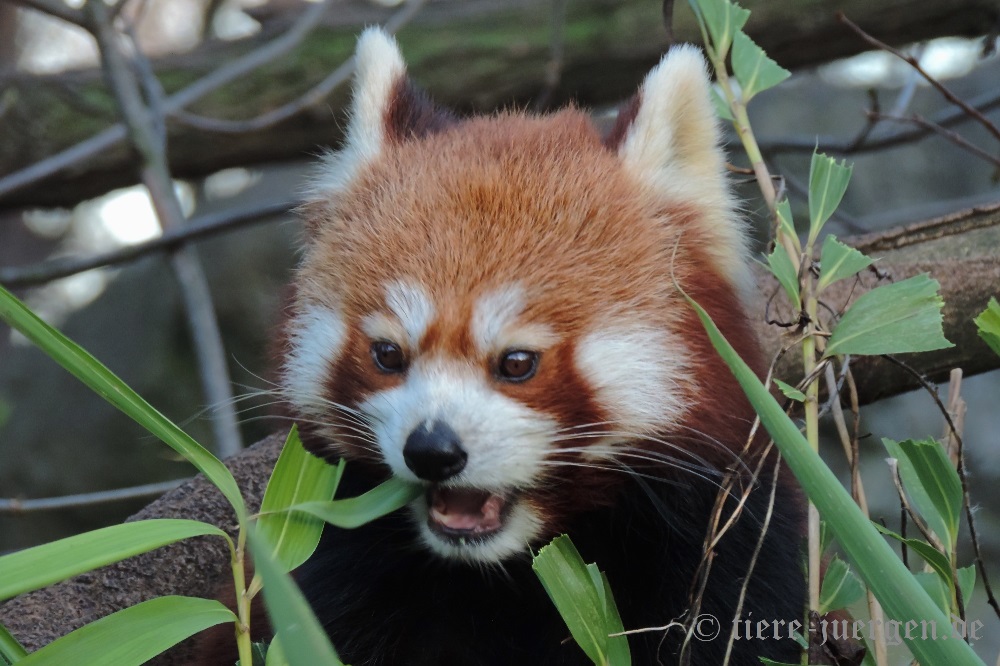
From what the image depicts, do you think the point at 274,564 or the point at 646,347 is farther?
the point at 646,347

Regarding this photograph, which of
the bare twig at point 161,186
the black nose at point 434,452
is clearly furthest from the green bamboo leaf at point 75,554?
the bare twig at point 161,186

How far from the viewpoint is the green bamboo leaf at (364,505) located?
1.26 metres

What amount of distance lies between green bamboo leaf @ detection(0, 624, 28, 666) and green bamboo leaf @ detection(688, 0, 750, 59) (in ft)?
4.51

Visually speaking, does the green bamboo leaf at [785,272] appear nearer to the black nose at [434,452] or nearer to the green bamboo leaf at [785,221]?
the green bamboo leaf at [785,221]

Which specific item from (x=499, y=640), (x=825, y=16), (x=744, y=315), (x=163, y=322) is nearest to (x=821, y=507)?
(x=744, y=315)

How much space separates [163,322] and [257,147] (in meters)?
3.01

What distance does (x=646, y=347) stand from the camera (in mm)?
1638

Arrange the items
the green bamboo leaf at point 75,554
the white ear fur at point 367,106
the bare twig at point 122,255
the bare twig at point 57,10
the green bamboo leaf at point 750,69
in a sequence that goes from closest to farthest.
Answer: the green bamboo leaf at point 75,554 < the green bamboo leaf at point 750,69 < the white ear fur at point 367,106 < the bare twig at point 57,10 < the bare twig at point 122,255

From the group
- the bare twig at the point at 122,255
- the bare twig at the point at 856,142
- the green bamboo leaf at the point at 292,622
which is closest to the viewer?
the green bamboo leaf at the point at 292,622

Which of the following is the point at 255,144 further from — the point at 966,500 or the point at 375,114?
the point at 966,500

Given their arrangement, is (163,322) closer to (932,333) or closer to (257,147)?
(257,147)

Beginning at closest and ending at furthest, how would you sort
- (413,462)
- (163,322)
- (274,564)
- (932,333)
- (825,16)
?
1. (274,564)
2. (932,333)
3. (413,462)
4. (825,16)
5. (163,322)

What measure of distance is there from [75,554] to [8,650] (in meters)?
0.29

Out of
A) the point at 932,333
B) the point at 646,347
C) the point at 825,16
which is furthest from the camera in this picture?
the point at 825,16
